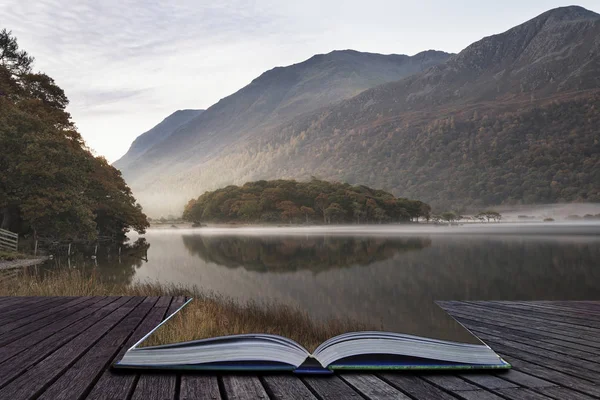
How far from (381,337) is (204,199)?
352 ft

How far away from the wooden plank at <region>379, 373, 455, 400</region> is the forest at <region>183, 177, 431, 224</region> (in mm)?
92309

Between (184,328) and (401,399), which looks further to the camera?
(184,328)

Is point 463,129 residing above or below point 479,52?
below

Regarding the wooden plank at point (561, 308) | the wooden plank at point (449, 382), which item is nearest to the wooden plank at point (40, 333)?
the wooden plank at point (449, 382)

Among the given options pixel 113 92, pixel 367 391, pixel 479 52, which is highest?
pixel 479 52

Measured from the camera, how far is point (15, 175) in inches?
826

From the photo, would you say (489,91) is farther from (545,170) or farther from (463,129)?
(545,170)

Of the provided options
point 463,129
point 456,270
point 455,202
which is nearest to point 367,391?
point 456,270

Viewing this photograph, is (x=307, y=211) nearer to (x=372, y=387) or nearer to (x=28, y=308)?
(x=28, y=308)

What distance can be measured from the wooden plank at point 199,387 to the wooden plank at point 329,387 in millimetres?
440

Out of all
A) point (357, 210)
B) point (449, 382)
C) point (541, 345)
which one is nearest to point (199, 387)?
point (449, 382)

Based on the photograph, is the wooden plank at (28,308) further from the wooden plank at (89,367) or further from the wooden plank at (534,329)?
the wooden plank at (534,329)

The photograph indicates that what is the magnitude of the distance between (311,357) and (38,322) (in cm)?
284

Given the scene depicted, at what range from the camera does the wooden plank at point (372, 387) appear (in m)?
1.92
